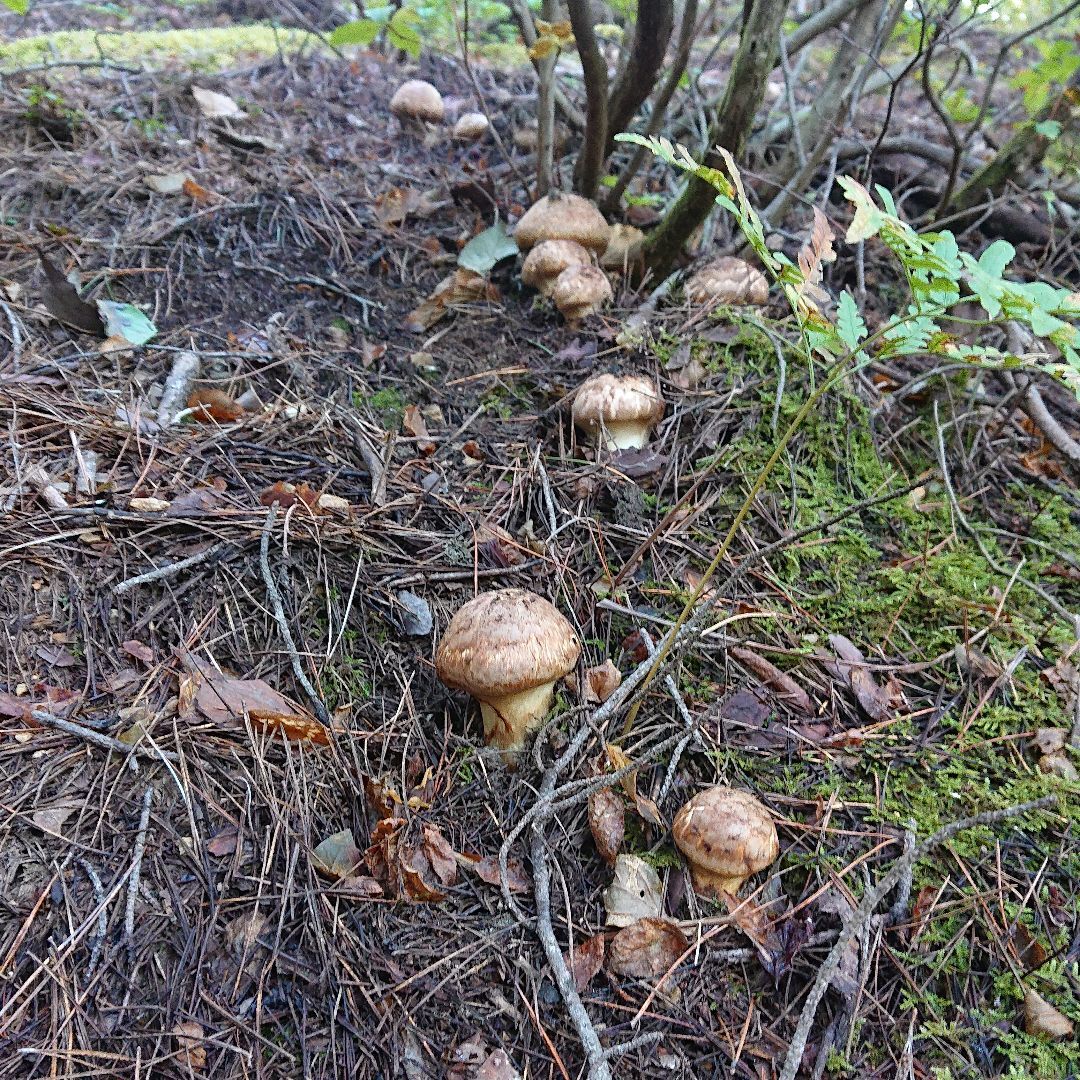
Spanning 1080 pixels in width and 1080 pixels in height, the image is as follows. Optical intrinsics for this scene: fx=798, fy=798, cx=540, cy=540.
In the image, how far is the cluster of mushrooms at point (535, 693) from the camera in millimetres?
2088

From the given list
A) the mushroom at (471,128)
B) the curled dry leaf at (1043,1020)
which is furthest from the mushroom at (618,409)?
the mushroom at (471,128)

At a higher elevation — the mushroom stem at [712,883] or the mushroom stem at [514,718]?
the mushroom stem at [712,883]

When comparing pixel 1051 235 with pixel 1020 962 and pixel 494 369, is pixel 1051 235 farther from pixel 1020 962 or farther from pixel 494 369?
pixel 1020 962

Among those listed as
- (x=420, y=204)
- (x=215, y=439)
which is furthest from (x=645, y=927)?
(x=420, y=204)

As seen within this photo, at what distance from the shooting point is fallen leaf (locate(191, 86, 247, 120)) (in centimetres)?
520

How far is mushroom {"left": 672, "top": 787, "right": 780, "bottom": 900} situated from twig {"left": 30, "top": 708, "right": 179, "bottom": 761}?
1411mm

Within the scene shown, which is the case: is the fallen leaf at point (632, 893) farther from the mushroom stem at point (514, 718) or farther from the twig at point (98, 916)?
the twig at point (98, 916)

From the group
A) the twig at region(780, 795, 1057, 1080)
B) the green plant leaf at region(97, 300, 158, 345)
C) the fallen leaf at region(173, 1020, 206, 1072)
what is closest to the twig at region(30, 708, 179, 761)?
the fallen leaf at region(173, 1020, 206, 1072)

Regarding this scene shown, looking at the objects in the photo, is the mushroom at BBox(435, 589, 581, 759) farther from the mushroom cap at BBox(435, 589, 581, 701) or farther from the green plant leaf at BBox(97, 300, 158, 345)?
the green plant leaf at BBox(97, 300, 158, 345)

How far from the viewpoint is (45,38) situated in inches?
231

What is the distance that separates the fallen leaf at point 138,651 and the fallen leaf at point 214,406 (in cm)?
110

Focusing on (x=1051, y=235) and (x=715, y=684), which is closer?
(x=715, y=684)

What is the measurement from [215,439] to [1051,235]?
180 inches

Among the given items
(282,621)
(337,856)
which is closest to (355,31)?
(282,621)
